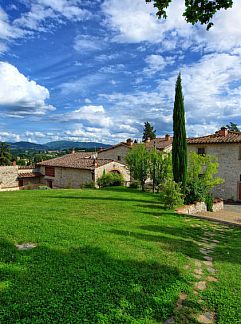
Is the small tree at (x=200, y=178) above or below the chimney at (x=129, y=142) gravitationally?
below

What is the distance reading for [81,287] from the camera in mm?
4863

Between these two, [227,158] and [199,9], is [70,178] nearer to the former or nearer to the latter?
[227,158]

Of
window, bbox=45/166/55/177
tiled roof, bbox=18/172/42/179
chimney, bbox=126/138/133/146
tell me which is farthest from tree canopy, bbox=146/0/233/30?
chimney, bbox=126/138/133/146

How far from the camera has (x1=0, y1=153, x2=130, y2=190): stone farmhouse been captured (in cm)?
3100

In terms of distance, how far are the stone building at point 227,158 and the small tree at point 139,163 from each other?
894 centimetres

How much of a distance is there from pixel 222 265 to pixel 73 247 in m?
3.86

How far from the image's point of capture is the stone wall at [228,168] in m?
29.3

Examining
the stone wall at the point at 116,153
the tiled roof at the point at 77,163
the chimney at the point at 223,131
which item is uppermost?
the chimney at the point at 223,131

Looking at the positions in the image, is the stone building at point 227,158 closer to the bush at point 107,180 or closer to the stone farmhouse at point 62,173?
the stone farmhouse at point 62,173

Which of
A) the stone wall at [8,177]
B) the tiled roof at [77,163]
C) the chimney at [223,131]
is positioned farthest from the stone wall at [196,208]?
the stone wall at [8,177]

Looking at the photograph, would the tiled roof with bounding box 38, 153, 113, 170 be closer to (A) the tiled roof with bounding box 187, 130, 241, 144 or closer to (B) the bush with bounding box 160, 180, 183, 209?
(A) the tiled roof with bounding box 187, 130, 241, 144

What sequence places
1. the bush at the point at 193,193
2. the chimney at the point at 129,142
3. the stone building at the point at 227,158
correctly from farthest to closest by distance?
the chimney at the point at 129,142, the stone building at the point at 227,158, the bush at the point at 193,193

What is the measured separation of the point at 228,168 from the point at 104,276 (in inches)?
1075

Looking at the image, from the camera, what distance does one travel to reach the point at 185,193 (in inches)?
771
